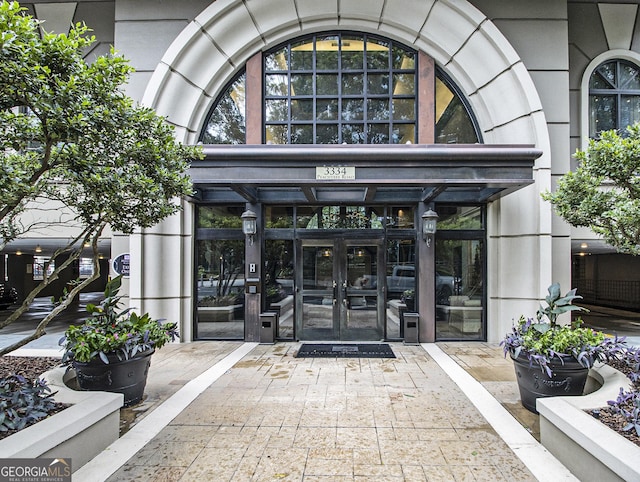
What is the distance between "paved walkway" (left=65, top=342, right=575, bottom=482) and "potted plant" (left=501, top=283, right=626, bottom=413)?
0.56 meters

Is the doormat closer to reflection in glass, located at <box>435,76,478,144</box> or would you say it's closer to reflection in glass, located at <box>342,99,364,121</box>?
reflection in glass, located at <box>435,76,478,144</box>

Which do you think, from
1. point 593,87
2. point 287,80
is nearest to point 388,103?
point 287,80

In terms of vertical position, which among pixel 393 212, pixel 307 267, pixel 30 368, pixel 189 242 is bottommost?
pixel 30 368

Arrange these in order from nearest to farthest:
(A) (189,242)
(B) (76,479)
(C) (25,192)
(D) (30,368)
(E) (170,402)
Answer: (B) (76,479) < (C) (25,192) < (E) (170,402) < (D) (30,368) < (A) (189,242)

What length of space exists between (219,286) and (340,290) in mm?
2928

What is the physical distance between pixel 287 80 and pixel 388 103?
250 centimetres

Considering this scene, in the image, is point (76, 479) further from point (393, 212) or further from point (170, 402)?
point (393, 212)

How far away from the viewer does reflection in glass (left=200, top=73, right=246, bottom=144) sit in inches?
341

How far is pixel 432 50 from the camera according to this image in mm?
8320

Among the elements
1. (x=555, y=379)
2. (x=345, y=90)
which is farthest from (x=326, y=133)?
(x=555, y=379)

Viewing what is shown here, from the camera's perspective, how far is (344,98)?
8.48m

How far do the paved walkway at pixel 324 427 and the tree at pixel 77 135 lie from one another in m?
1.87

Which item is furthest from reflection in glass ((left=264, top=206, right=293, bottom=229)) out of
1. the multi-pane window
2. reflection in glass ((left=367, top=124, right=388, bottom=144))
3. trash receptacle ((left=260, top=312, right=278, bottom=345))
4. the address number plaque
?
the multi-pane window

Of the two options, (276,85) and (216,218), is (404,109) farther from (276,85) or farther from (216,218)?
(216,218)
